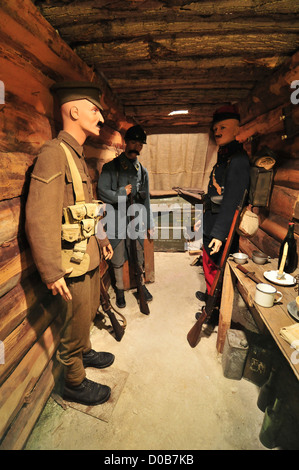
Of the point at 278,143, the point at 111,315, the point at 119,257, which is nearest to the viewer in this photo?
the point at 111,315

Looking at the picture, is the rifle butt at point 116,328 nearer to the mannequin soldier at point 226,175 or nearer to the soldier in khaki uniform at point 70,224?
the soldier in khaki uniform at point 70,224

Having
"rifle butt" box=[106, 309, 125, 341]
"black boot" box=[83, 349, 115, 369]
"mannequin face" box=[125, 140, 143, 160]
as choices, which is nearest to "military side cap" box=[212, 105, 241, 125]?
"mannequin face" box=[125, 140, 143, 160]

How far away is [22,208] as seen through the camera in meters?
1.41

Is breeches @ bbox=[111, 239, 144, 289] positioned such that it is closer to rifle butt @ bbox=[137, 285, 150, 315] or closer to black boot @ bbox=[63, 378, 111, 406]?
rifle butt @ bbox=[137, 285, 150, 315]

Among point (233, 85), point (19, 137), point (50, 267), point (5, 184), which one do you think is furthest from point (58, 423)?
point (233, 85)

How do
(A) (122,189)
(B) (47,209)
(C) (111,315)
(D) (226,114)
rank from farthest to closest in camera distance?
(A) (122,189), (C) (111,315), (D) (226,114), (B) (47,209)

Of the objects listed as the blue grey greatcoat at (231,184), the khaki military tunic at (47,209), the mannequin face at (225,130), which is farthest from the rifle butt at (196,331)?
the mannequin face at (225,130)

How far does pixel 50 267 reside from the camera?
1.35 m

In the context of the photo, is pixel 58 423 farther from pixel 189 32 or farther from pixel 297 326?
pixel 189 32

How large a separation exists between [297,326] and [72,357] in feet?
5.84

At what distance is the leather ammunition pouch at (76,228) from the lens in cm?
150

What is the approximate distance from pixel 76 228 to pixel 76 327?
0.88m

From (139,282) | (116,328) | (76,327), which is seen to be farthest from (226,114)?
(116,328)

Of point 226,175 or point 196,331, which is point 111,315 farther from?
point 226,175
